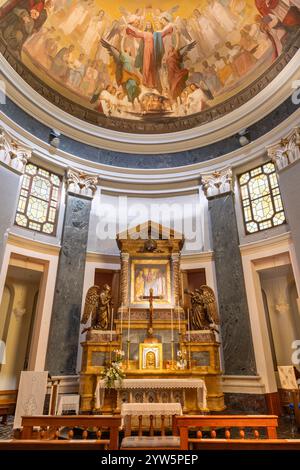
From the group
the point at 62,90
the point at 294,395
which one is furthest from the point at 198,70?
the point at 294,395

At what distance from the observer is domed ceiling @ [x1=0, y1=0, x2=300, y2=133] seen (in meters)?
11.7

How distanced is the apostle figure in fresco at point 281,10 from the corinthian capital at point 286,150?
4137 millimetres

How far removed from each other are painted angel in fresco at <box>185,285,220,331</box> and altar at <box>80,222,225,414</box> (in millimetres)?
28

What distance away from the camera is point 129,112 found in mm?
14633

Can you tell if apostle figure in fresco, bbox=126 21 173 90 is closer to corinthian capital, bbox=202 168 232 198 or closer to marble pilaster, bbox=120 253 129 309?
corinthian capital, bbox=202 168 232 198

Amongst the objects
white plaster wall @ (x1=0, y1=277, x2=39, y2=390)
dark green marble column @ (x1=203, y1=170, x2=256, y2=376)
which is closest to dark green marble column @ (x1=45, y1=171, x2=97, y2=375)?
white plaster wall @ (x1=0, y1=277, x2=39, y2=390)

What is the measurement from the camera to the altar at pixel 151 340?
746cm

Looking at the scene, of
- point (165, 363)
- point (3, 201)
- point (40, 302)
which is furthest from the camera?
point (40, 302)

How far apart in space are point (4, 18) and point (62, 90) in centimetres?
312

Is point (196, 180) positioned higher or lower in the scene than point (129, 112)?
lower

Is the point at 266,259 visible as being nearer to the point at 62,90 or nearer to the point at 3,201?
the point at 3,201

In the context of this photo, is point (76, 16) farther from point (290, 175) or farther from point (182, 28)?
point (290, 175)

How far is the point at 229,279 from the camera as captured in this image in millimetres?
10789

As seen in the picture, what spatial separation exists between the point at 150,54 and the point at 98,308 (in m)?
11.7
